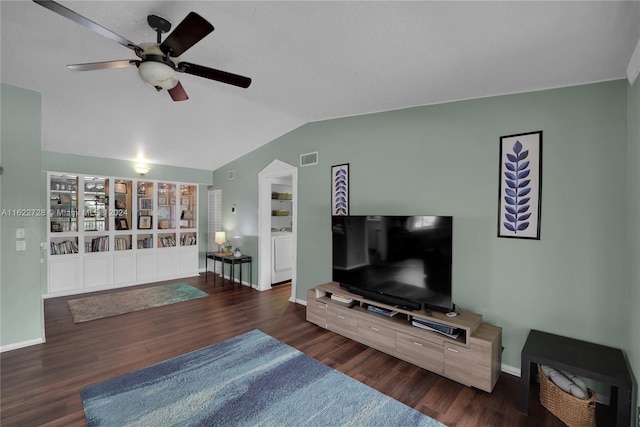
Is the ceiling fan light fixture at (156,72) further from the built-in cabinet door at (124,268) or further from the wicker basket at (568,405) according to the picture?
the built-in cabinet door at (124,268)

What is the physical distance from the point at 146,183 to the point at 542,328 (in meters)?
6.67

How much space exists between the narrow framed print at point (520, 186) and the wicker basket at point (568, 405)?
3.89 feet

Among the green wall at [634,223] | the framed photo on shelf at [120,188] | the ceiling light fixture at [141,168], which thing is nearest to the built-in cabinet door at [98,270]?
the framed photo on shelf at [120,188]

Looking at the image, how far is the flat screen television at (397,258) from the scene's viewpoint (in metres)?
2.66

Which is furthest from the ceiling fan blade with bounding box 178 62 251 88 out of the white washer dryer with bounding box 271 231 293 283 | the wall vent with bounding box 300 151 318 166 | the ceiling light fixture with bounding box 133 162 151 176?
the ceiling light fixture with bounding box 133 162 151 176

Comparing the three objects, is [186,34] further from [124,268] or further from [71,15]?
[124,268]

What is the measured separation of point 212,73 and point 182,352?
2.74m

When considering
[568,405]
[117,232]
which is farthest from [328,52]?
[117,232]

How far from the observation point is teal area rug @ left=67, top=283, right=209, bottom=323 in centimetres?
403

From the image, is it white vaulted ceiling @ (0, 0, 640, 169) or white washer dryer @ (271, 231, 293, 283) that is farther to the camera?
white washer dryer @ (271, 231, 293, 283)

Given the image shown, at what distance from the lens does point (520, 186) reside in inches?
100

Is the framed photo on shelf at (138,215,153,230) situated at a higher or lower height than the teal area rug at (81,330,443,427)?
higher

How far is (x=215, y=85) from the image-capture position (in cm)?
310

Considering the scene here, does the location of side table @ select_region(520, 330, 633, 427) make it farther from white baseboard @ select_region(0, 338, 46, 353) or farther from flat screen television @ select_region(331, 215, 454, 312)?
white baseboard @ select_region(0, 338, 46, 353)
